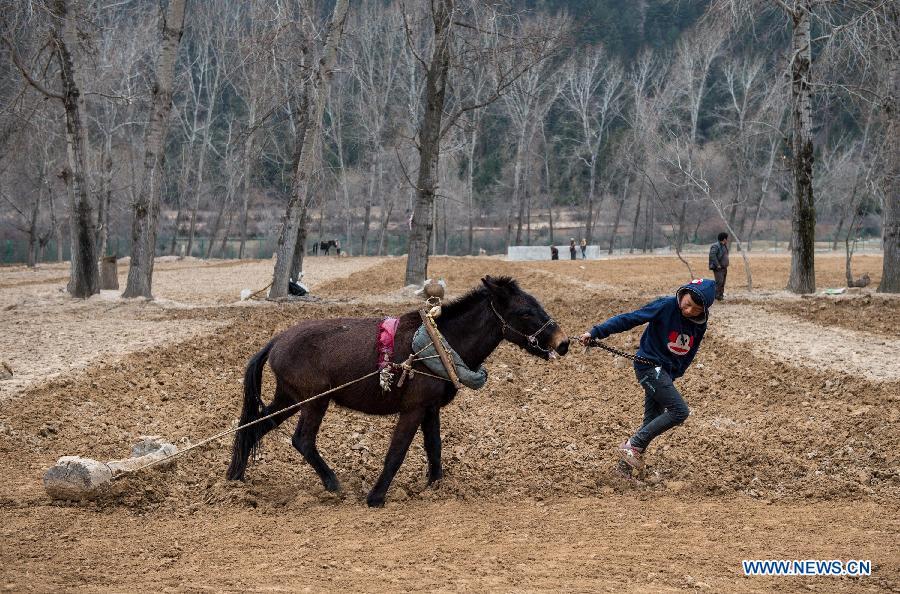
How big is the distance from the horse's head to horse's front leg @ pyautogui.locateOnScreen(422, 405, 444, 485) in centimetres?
99

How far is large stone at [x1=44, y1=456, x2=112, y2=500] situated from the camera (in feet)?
23.4

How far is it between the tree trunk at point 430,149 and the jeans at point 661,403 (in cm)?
1683

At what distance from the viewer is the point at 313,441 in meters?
7.89

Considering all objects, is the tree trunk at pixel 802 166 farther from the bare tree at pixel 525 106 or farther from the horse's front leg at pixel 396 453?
the bare tree at pixel 525 106

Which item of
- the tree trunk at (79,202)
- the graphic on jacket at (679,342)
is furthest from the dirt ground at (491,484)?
the tree trunk at (79,202)

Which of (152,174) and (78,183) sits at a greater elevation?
(152,174)

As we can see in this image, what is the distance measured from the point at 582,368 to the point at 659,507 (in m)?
6.82

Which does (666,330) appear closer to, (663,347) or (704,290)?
(663,347)

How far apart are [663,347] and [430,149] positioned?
1795 cm

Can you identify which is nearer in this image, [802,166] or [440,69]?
[802,166]

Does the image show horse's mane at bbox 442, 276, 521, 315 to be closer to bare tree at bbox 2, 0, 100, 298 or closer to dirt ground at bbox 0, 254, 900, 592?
dirt ground at bbox 0, 254, 900, 592

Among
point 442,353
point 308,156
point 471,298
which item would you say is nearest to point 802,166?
A: point 308,156

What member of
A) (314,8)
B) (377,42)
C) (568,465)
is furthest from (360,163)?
(568,465)

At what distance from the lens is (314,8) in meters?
25.1
